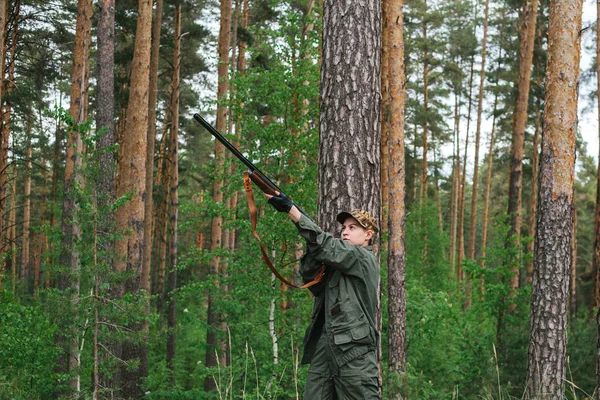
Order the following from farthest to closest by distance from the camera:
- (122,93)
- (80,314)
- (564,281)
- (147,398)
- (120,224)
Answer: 1. (122,93)
2. (147,398)
3. (120,224)
4. (80,314)
5. (564,281)

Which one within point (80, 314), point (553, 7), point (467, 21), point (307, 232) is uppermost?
point (467, 21)

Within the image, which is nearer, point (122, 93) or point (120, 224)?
point (120, 224)

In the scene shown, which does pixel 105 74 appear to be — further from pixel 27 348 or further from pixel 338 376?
pixel 338 376

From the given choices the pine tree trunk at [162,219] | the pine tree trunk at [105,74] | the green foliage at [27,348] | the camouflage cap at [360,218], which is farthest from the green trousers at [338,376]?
the pine tree trunk at [162,219]

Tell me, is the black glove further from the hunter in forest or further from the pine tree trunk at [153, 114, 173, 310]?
the pine tree trunk at [153, 114, 173, 310]

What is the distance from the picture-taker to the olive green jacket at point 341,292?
3.93m

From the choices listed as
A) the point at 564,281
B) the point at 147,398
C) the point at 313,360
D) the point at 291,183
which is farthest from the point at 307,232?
the point at 147,398

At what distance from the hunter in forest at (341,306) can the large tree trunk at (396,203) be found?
7.25 metres

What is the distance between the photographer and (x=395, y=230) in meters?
11.7

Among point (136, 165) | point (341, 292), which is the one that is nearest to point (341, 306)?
point (341, 292)

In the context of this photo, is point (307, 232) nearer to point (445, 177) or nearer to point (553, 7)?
point (553, 7)

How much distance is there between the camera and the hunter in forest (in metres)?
3.93

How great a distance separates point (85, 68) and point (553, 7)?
10764mm

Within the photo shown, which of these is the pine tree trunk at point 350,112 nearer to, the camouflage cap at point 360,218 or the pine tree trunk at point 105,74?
the camouflage cap at point 360,218
